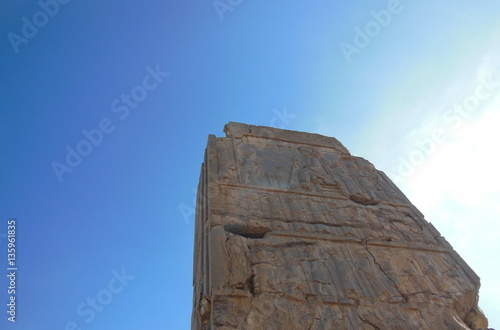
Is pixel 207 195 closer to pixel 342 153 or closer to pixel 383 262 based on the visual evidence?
pixel 383 262

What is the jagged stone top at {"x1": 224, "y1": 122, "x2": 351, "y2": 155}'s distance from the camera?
731cm

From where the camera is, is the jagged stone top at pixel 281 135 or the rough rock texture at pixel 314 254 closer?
the rough rock texture at pixel 314 254

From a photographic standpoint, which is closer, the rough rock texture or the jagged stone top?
the rough rock texture

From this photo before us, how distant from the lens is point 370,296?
4074 millimetres

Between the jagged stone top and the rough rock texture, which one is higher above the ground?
the jagged stone top

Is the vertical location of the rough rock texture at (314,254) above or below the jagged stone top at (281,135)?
below

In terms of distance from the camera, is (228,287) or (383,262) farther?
(383,262)

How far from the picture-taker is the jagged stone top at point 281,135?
7312mm

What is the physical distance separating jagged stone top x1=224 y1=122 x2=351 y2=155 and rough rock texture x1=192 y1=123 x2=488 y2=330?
51 cm

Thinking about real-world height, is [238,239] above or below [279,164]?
below

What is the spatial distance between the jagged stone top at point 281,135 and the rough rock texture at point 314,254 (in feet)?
1.67

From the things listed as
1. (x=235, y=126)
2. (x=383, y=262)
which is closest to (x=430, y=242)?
(x=383, y=262)

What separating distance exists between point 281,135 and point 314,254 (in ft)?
11.6

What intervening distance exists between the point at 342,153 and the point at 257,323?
483cm
